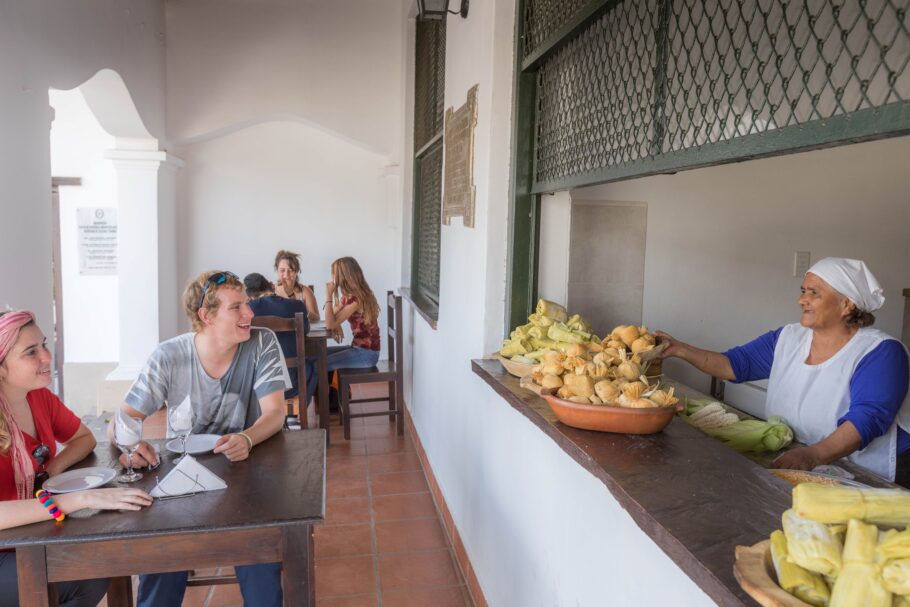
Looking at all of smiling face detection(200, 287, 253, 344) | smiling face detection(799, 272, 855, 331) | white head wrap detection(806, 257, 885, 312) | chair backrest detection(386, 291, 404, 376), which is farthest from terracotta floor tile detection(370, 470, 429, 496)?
white head wrap detection(806, 257, 885, 312)

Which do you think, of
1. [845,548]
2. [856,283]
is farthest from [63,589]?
[856,283]

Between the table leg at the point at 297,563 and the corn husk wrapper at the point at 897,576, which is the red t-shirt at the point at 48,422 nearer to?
the table leg at the point at 297,563

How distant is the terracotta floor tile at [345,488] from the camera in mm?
4070

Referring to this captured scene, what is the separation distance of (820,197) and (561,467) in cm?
334

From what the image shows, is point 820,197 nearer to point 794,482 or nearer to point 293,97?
point 794,482

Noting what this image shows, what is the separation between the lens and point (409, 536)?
356 cm

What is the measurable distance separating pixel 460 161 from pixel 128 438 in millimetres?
1978

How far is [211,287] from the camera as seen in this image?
2545mm

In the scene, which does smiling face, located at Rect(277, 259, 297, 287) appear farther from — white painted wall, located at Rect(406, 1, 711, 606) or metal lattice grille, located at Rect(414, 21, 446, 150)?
white painted wall, located at Rect(406, 1, 711, 606)

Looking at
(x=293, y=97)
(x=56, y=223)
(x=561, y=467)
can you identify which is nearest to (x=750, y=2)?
(x=561, y=467)

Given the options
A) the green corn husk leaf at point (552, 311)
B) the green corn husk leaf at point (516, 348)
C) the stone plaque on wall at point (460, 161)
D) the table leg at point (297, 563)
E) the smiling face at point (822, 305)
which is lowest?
the table leg at point (297, 563)

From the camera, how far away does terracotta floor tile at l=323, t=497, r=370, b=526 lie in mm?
3721

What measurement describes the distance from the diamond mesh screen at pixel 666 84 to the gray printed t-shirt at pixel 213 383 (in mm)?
1288

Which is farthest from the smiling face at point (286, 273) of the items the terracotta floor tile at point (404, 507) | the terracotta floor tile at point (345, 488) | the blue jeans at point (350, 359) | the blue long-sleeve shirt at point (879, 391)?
the blue long-sleeve shirt at point (879, 391)
